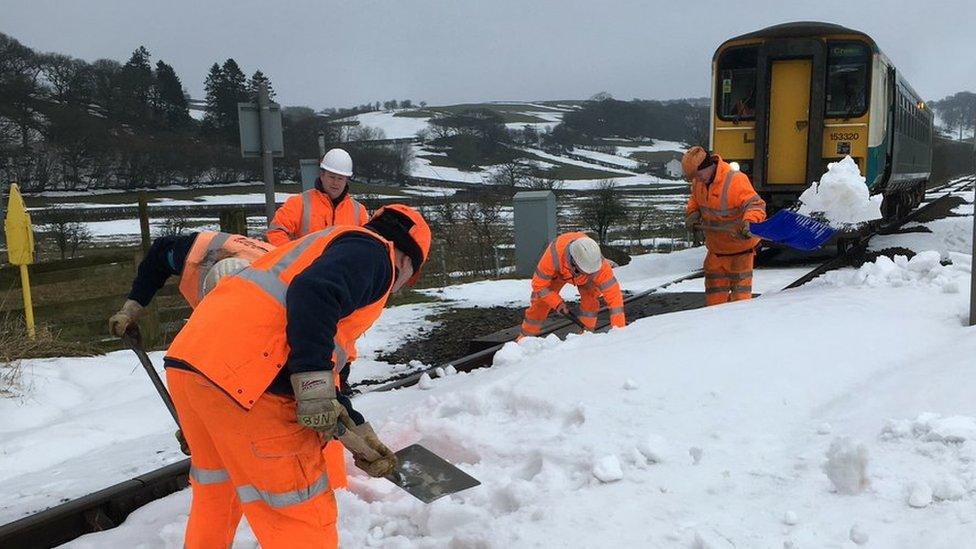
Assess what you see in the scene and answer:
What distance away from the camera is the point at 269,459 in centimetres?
223

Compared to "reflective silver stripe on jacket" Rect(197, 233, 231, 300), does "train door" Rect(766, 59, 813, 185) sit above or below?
above

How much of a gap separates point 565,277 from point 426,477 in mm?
3470

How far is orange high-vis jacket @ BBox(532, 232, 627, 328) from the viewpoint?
6.04 metres

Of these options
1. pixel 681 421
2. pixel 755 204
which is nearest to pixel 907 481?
pixel 681 421

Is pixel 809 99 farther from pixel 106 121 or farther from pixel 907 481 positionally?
pixel 106 121

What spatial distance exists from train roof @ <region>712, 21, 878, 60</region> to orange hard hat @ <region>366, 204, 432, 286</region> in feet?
34.8

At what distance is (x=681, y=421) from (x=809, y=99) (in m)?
9.53

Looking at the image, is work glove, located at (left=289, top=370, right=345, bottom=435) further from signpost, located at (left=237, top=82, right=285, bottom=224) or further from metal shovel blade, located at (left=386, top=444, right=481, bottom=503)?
signpost, located at (left=237, top=82, right=285, bottom=224)

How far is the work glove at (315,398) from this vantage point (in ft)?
6.94

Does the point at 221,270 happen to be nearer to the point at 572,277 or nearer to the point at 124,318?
the point at 124,318

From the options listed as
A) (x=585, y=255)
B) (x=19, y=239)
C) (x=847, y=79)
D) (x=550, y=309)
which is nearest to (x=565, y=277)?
(x=550, y=309)

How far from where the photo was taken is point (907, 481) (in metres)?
2.64

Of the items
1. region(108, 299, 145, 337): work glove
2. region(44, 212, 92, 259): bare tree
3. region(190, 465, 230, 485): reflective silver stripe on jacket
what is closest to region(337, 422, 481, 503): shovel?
region(190, 465, 230, 485): reflective silver stripe on jacket

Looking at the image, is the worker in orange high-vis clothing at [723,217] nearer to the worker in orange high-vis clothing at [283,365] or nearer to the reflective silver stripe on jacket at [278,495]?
the worker in orange high-vis clothing at [283,365]
